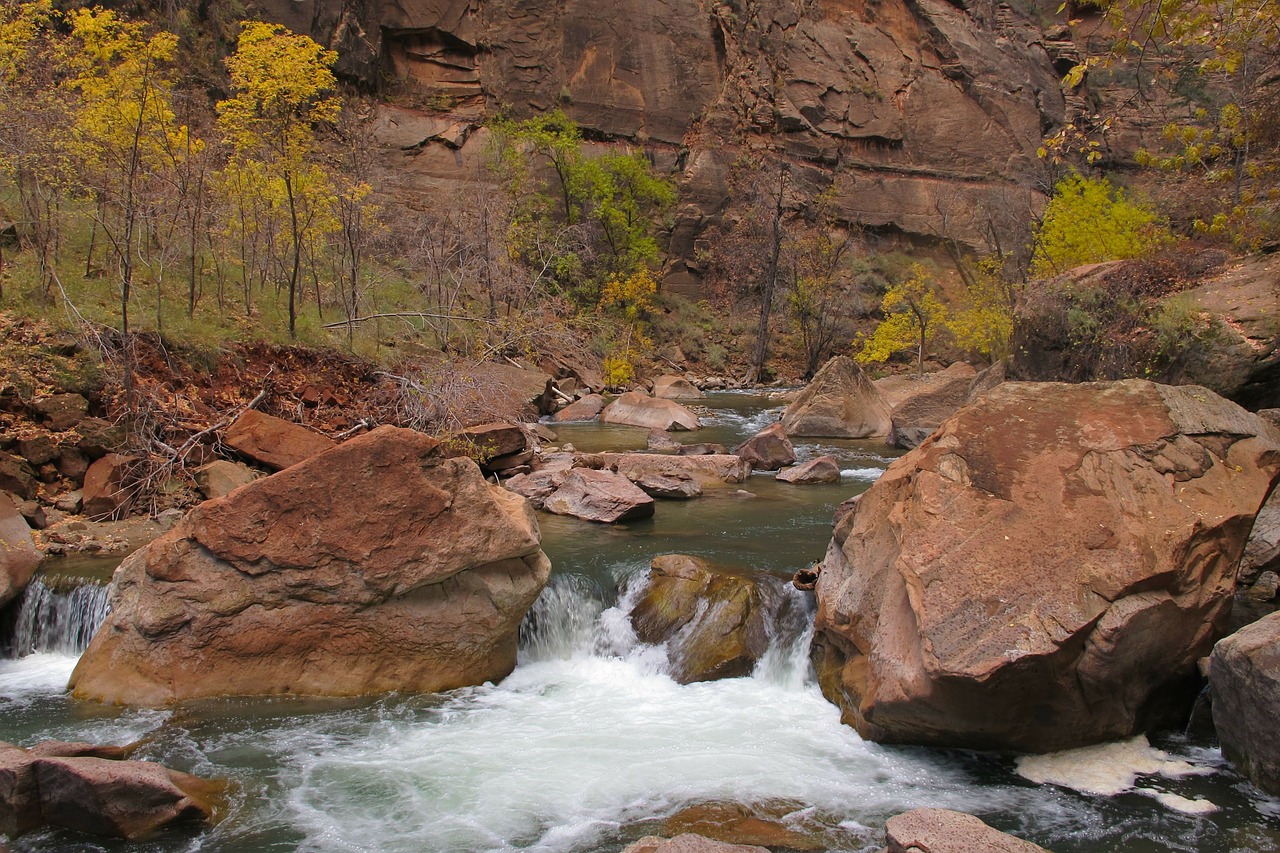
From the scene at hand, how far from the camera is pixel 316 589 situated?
7.70 m

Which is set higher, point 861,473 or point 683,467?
point 861,473

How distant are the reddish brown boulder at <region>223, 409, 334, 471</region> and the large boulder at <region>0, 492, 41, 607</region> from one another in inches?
113

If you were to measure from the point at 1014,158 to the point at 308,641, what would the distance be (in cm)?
5192

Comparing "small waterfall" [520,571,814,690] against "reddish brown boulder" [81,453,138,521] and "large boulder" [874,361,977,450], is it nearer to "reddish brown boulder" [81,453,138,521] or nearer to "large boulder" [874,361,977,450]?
"reddish brown boulder" [81,453,138,521]

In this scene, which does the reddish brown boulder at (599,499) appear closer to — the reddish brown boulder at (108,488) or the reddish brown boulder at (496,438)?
the reddish brown boulder at (496,438)

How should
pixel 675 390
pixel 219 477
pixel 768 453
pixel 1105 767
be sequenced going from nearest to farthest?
1. pixel 1105 767
2. pixel 219 477
3. pixel 768 453
4. pixel 675 390

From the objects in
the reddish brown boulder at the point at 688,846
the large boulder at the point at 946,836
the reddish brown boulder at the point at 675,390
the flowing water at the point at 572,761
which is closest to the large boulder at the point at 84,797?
the flowing water at the point at 572,761

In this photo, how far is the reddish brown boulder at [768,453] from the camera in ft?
55.7

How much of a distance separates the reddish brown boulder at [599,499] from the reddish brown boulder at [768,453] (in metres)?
4.41

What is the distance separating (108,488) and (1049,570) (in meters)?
11.2

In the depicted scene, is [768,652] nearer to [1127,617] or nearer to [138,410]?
[1127,617]

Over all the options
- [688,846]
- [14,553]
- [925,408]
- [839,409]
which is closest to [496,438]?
[14,553]

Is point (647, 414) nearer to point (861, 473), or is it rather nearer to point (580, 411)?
point (580, 411)

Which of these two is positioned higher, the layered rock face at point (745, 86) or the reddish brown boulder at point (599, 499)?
the layered rock face at point (745, 86)
